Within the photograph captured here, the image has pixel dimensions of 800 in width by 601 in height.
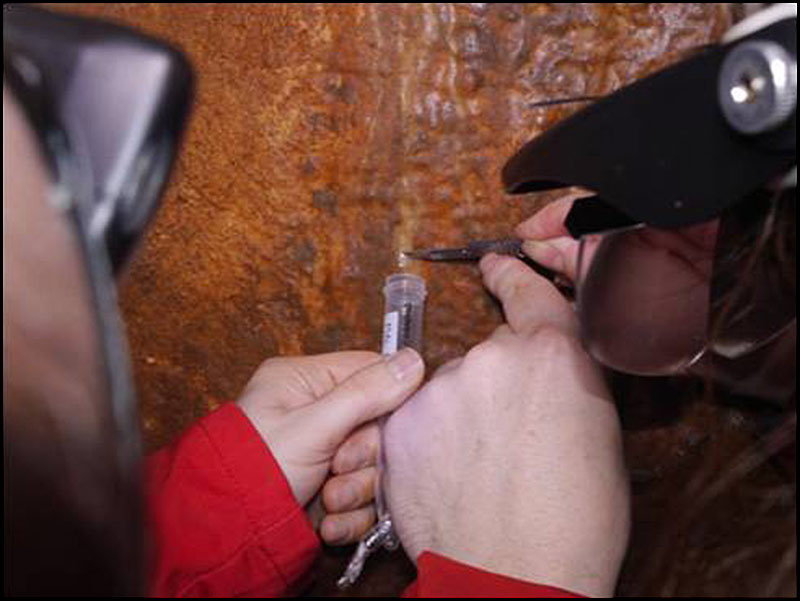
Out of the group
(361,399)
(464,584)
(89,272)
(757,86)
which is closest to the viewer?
(89,272)

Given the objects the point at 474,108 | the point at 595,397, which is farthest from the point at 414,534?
the point at 474,108

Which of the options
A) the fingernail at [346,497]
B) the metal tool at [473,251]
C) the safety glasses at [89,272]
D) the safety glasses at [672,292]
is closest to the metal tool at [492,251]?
the metal tool at [473,251]

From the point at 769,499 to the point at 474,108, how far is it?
539mm

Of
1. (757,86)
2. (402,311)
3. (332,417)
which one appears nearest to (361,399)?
(332,417)

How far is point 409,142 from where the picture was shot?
45.4 inches

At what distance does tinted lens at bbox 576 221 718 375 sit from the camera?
935mm

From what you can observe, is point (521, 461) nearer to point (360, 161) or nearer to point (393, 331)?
point (393, 331)

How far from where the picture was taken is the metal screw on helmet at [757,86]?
705mm

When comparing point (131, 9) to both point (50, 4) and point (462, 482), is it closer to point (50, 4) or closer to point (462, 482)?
point (50, 4)

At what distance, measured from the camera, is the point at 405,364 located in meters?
1.06

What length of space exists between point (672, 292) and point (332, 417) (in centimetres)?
38

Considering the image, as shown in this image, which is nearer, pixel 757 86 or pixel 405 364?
pixel 757 86

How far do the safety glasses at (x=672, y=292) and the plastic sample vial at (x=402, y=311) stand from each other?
0.77 feet

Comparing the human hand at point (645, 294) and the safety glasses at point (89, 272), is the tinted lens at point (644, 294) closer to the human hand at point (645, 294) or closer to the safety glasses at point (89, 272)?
the human hand at point (645, 294)
